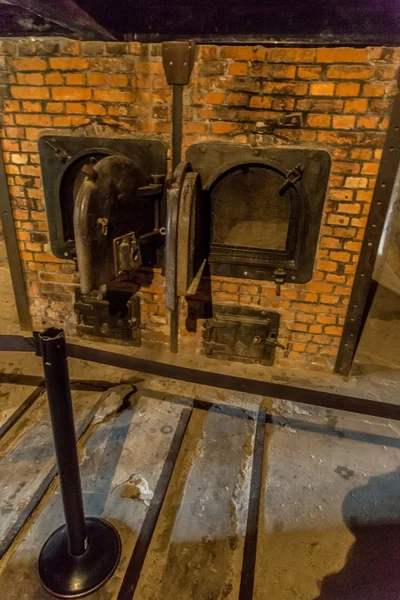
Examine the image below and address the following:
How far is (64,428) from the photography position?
1286mm

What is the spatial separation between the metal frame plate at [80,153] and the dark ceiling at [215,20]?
53cm

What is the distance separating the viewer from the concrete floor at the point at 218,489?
148cm

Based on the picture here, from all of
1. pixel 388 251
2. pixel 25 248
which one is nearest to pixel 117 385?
pixel 25 248

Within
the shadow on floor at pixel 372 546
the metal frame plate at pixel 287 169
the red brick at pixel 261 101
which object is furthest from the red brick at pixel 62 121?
the shadow on floor at pixel 372 546

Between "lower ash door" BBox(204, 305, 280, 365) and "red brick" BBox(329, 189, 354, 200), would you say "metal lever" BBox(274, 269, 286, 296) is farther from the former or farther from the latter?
"red brick" BBox(329, 189, 354, 200)

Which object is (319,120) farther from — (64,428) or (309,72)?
(64,428)

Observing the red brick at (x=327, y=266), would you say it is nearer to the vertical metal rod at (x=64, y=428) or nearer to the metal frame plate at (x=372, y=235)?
the metal frame plate at (x=372, y=235)

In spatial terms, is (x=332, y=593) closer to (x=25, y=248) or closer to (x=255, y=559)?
(x=255, y=559)

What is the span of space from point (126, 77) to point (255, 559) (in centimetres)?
246

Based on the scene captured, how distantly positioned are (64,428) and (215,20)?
6.37ft

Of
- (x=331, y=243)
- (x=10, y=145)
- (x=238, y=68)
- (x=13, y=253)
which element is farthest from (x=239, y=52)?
(x=13, y=253)

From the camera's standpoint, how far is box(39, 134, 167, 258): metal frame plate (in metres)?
2.26

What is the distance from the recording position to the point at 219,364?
2.73 metres

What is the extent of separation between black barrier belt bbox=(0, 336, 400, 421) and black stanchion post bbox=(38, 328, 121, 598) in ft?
0.30
